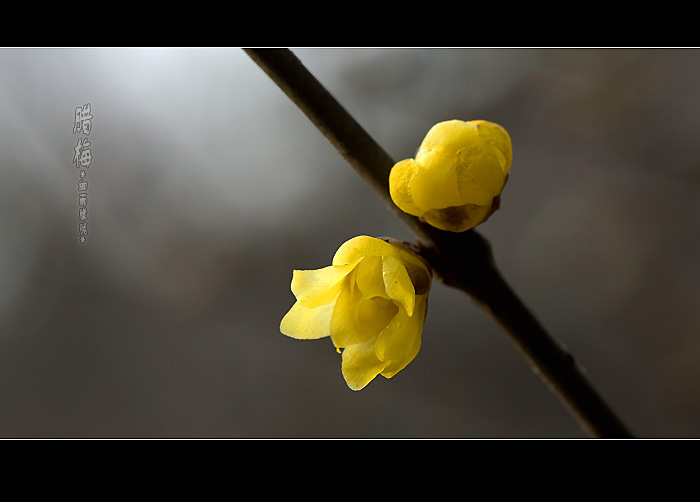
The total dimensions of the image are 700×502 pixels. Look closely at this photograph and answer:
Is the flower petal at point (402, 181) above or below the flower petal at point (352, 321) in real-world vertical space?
above

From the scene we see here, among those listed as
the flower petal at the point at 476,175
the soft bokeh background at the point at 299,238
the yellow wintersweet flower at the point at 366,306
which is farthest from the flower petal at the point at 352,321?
the soft bokeh background at the point at 299,238

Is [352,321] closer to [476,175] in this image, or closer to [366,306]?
[366,306]

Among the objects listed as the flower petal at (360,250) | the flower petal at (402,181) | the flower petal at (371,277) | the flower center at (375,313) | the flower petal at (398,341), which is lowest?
the flower petal at (398,341)

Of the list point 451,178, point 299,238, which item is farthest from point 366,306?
point 299,238

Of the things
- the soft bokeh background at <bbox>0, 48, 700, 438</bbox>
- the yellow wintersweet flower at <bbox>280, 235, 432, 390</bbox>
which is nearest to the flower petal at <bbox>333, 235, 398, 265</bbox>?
the yellow wintersweet flower at <bbox>280, 235, 432, 390</bbox>

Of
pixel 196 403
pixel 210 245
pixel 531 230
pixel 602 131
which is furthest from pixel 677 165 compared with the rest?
pixel 196 403

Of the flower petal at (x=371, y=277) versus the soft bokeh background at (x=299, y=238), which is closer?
the flower petal at (x=371, y=277)

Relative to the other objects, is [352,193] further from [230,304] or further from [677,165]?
[677,165]

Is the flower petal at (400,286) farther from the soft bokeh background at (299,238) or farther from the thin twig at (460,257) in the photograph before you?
the soft bokeh background at (299,238)
